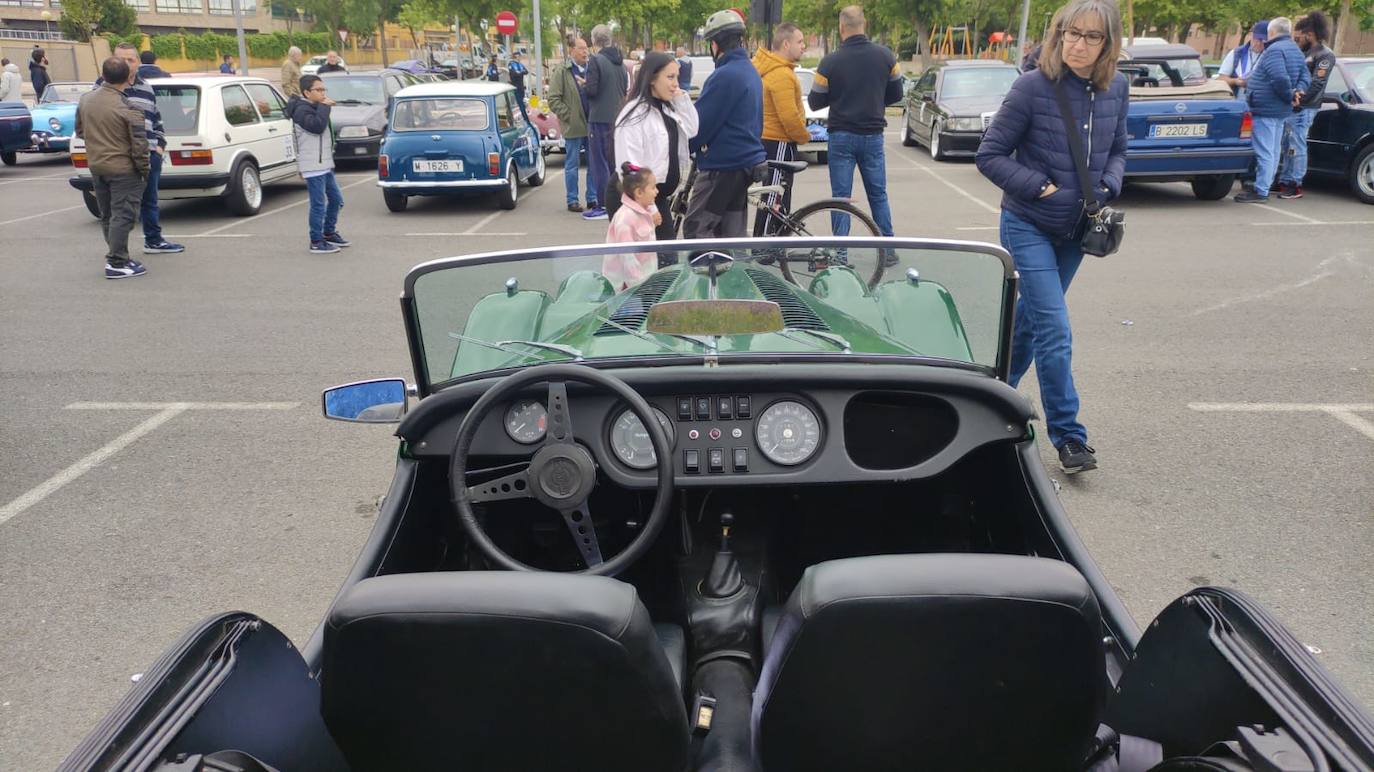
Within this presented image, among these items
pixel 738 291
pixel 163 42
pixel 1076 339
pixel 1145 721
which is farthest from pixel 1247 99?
pixel 163 42

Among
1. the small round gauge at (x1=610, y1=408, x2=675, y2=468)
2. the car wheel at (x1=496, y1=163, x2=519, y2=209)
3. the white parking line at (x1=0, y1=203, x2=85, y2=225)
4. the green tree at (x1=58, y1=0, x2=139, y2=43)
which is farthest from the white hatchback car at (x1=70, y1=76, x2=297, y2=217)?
the green tree at (x1=58, y1=0, x2=139, y2=43)

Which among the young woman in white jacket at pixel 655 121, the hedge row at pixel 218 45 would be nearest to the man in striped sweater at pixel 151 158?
the young woman in white jacket at pixel 655 121

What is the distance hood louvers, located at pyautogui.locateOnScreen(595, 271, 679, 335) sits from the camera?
9.43ft

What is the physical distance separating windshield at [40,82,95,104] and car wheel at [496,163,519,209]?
1131cm

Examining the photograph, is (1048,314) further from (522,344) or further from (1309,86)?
(1309,86)

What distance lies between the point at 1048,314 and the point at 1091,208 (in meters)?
0.49

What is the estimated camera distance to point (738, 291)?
2896mm

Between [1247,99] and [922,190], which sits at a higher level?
[1247,99]

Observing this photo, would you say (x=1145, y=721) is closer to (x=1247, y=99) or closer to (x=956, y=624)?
(x=956, y=624)

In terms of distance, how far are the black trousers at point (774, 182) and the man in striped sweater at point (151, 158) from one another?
5.73 meters

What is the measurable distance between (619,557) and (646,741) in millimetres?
696

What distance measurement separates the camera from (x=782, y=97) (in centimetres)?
848

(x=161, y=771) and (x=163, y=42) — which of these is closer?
(x=161, y=771)

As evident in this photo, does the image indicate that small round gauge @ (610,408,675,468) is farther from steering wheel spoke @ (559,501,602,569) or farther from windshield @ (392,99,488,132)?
windshield @ (392,99,488,132)
